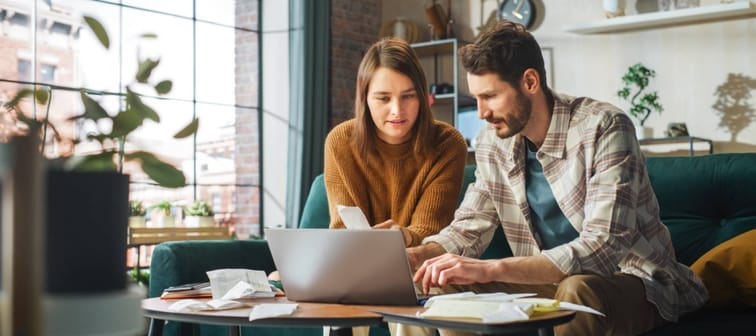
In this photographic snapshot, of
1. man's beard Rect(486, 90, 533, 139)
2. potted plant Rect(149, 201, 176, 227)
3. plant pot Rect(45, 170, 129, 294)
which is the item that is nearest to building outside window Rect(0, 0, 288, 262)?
potted plant Rect(149, 201, 176, 227)

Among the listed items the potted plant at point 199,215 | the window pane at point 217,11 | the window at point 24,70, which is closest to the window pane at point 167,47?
the window pane at point 217,11

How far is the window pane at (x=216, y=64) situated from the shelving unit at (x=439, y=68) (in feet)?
3.98

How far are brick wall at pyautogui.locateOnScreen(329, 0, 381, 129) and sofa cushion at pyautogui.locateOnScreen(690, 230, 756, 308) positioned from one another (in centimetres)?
372

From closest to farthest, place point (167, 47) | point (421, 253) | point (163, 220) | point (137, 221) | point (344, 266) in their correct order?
point (344, 266)
point (421, 253)
point (137, 221)
point (163, 220)
point (167, 47)

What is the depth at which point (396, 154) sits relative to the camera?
107 inches

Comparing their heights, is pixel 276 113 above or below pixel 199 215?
above

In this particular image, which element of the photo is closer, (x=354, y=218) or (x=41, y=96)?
(x=41, y=96)

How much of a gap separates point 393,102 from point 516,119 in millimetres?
511

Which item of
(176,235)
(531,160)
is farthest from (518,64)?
(176,235)

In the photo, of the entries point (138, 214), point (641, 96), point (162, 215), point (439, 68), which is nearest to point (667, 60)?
point (641, 96)

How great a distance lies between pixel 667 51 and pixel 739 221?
9.84 ft

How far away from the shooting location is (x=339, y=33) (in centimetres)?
601

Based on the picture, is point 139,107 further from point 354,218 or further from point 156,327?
point 156,327

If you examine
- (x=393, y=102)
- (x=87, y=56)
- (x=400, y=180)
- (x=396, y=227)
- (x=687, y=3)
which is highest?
(x=687, y=3)
